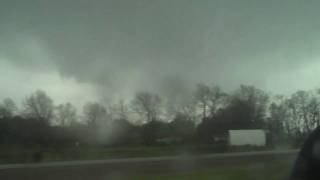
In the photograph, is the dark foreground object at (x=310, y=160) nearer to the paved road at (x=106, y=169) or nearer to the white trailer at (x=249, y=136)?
the paved road at (x=106, y=169)

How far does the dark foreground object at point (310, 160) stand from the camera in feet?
15.4

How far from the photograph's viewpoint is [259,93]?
9550 cm

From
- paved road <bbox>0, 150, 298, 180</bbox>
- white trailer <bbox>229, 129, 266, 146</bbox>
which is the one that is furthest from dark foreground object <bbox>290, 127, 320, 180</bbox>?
white trailer <bbox>229, 129, 266, 146</bbox>

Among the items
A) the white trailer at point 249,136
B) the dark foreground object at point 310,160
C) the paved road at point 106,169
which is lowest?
the paved road at point 106,169

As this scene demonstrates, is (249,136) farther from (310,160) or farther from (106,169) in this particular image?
(310,160)

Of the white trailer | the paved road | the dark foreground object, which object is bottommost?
the paved road

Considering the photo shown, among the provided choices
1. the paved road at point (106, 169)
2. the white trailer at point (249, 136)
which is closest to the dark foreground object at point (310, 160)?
the paved road at point (106, 169)

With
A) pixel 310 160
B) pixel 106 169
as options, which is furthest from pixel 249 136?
pixel 310 160

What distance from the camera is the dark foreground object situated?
4.71 m

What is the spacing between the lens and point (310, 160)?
474 cm

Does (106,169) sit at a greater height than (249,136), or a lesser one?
lesser

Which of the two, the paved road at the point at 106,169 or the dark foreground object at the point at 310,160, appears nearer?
the dark foreground object at the point at 310,160

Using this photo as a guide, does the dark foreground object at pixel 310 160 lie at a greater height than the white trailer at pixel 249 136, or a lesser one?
lesser

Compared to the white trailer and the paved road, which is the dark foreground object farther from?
the white trailer
